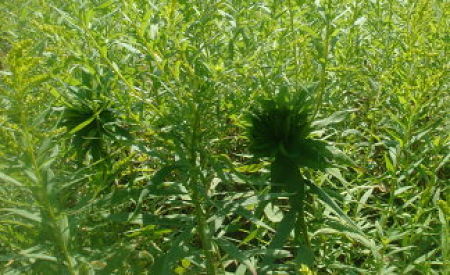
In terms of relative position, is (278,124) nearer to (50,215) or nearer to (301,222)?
(301,222)

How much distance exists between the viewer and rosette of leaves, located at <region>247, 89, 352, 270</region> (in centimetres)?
174

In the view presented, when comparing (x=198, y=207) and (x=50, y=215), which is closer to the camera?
(x=50, y=215)

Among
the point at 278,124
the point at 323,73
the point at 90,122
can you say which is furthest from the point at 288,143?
the point at 90,122

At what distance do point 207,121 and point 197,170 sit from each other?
23 centimetres

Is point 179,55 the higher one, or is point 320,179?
point 179,55

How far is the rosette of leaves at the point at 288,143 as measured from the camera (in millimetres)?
1743

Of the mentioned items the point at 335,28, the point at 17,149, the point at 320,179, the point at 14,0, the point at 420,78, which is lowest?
the point at 320,179

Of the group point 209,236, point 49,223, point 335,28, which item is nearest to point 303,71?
point 335,28

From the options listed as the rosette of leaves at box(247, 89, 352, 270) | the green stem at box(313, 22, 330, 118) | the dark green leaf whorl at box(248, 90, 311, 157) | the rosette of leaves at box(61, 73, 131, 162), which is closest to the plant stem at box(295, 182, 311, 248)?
the rosette of leaves at box(247, 89, 352, 270)

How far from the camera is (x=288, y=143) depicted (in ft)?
5.88

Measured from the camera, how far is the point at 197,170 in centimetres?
161

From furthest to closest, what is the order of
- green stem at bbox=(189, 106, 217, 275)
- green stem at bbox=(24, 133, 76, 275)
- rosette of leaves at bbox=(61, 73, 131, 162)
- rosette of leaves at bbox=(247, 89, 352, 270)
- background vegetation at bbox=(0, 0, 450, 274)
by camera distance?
rosette of leaves at bbox=(61, 73, 131, 162)
rosette of leaves at bbox=(247, 89, 352, 270)
green stem at bbox=(189, 106, 217, 275)
background vegetation at bbox=(0, 0, 450, 274)
green stem at bbox=(24, 133, 76, 275)

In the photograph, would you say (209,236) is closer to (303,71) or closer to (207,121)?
(207,121)

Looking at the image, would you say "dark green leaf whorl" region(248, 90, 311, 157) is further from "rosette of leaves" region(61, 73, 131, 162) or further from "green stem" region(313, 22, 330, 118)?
"rosette of leaves" region(61, 73, 131, 162)
